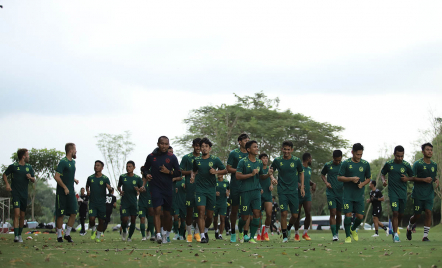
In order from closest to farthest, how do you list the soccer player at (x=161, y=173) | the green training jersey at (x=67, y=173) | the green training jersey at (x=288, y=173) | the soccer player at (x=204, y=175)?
the soccer player at (x=161, y=173), the soccer player at (x=204, y=175), the green training jersey at (x=288, y=173), the green training jersey at (x=67, y=173)

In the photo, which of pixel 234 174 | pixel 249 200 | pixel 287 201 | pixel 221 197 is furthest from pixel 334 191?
pixel 221 197

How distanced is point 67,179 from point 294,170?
17.9 ft

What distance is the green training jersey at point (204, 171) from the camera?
1254cm

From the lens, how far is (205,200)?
1262cm

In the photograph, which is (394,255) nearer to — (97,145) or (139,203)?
(139,203)

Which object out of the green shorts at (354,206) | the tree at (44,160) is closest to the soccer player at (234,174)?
the green shorts at (354,206)

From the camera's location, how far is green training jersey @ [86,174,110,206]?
15219mm

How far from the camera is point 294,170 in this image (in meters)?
13.1

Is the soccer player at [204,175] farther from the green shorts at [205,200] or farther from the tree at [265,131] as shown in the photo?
the tree at [265,131]

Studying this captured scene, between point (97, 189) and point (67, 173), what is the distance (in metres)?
2.04

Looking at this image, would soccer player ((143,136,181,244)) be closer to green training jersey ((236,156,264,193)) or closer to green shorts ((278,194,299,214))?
green training jersey ((236,156,264,193))

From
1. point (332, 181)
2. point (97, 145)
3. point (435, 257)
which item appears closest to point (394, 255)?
point (435, 257)

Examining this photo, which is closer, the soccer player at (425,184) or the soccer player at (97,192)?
the soccer player at (425,184)

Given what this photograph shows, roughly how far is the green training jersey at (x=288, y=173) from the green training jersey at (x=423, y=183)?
2.74 m
